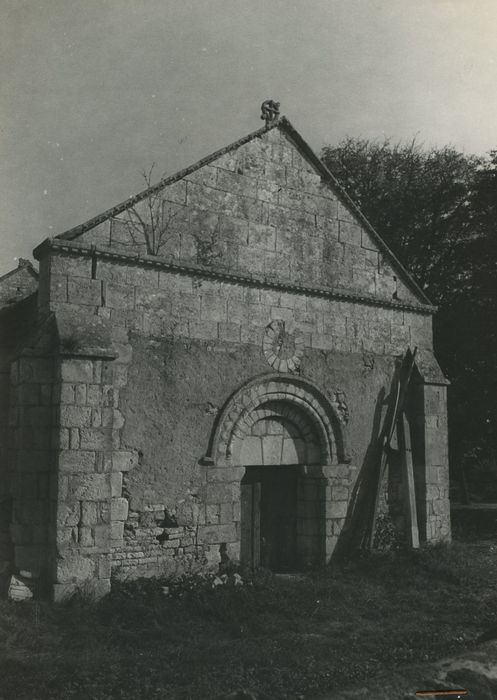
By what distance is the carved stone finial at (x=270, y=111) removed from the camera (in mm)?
10281

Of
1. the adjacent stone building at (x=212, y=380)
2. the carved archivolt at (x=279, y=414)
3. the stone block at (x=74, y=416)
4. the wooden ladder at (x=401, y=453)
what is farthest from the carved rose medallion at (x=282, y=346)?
the stone block at (x=74, y=416)

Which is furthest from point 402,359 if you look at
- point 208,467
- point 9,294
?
point 9,294

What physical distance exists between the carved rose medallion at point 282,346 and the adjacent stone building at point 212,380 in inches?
1.4

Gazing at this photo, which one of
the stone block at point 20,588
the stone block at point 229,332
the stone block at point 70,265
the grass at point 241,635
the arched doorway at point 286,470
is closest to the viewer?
the grass at point 241,635

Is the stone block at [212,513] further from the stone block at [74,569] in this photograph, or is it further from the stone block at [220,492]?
the stone block at [74,569]

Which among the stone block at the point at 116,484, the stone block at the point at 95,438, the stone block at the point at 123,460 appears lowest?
the stone block at the point at 116,484

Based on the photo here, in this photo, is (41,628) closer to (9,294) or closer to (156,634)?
(156,634)

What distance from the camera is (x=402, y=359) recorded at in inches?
454

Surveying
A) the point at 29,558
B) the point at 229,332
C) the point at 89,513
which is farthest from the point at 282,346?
the point at 29,558

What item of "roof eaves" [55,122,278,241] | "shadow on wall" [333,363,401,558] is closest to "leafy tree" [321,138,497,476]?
"shadow on wall" [333,363,401,558]

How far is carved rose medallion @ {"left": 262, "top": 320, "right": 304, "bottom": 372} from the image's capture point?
32.0 ft

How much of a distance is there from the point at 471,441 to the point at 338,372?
301 inches

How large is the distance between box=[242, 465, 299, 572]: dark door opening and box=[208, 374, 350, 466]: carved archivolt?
744 mm

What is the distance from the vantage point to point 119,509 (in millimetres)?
8023
